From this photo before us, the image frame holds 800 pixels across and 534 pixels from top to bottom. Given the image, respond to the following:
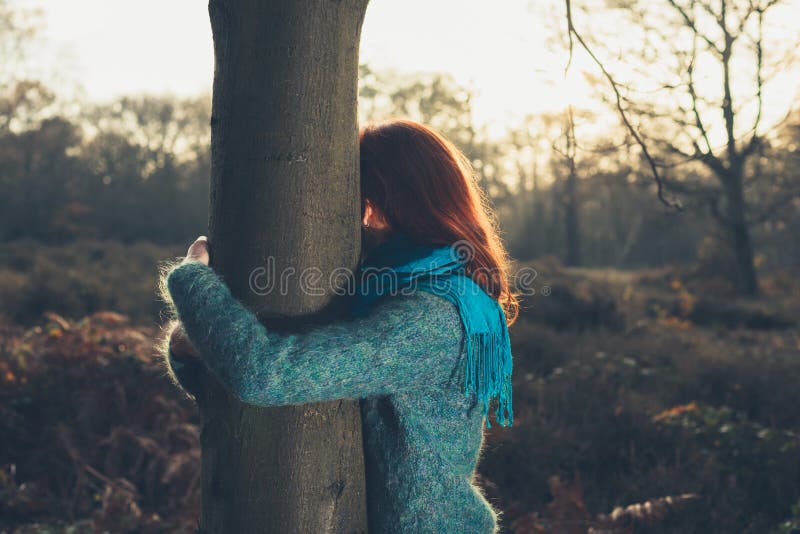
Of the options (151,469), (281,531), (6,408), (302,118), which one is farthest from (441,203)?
(6,408)

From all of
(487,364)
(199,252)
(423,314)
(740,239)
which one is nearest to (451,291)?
(423,314)

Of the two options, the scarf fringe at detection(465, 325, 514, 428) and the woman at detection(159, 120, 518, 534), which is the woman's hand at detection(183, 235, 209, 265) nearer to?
the woman at detection(159, 120, 518, 534)

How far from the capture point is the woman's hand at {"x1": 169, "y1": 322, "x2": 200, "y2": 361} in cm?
172

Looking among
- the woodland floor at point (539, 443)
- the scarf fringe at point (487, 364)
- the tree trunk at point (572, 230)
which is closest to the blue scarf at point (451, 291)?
the scarf fringe at point (487, 364)

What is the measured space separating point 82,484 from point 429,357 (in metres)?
3.45

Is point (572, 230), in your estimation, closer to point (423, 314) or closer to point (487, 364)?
point (487, 364)

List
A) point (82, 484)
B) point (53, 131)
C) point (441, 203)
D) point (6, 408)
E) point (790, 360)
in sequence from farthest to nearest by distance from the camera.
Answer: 1. point (53, 131)
2. point (790, 360)
3. point (6, 408)
4. point (82, 484)
5. point (441, 203)

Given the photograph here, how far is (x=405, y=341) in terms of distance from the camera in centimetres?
150

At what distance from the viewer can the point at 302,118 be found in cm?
156

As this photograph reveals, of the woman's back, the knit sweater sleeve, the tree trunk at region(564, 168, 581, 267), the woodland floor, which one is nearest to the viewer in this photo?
the knit sweater sleeve

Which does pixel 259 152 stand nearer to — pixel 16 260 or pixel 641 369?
pixel 641 369

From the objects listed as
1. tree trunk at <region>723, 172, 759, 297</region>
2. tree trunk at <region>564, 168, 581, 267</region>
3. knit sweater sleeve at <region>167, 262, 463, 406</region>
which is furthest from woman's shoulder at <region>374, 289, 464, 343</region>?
tree trunk at <region>564, 168, 581, 267</region>

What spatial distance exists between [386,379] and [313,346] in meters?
0.20

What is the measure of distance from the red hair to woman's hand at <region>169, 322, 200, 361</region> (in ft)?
2.03
